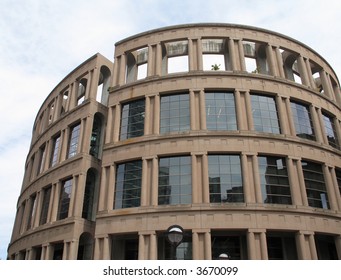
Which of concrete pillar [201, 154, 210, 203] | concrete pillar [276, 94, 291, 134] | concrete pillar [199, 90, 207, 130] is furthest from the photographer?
concrete pillar [276, 94, 291, 134]

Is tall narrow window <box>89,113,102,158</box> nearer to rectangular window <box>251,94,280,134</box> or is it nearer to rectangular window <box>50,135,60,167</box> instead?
rectangular window <box>50,135,60,167</box>

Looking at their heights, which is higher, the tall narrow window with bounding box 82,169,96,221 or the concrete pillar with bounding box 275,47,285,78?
the concrete pillar with bounding box 275,47,285,78

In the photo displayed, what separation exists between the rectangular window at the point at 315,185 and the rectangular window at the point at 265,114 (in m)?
3.58

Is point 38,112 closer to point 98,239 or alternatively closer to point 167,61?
point 167,61

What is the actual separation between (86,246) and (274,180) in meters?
15.5

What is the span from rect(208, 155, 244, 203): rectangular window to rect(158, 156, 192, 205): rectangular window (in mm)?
1561

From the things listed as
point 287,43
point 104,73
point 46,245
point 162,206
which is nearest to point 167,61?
point 104,73

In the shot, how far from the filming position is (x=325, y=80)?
30.7 meters

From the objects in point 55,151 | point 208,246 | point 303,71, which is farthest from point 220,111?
point 55,151

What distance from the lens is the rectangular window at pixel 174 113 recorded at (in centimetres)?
2452

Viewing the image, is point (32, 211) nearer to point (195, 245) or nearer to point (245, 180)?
point (195, 245)

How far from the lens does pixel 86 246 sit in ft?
84.4

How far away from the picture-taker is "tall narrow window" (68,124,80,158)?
2839 centimetres

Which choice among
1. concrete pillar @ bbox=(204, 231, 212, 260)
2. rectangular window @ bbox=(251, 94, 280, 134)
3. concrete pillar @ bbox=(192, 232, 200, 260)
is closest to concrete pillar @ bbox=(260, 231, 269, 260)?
concrete pillar @ bbox=(204, 231, 212, 260)
